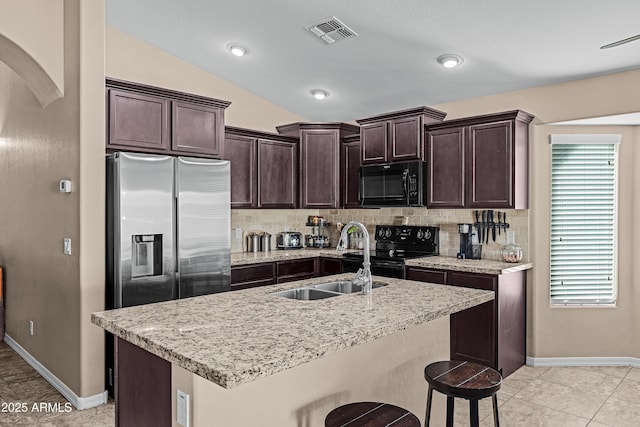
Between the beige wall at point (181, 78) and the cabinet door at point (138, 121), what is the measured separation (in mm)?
987

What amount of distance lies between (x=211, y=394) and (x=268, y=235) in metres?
3.76

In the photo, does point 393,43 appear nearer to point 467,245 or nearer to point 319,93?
point 319,93

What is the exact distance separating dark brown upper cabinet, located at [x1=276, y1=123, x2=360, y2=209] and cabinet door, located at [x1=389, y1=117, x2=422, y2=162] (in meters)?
0.77

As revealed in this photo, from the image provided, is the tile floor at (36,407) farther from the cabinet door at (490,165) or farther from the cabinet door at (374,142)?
the cabinet door at (490,165)

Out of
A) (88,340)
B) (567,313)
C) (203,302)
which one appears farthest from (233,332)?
(567,313)

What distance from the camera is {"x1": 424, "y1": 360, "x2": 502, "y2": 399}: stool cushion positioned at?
6.45ft

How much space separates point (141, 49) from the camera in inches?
179

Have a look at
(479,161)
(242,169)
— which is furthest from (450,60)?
(242,169)

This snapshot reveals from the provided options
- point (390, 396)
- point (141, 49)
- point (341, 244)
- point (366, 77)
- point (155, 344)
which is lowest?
point (390, 396)

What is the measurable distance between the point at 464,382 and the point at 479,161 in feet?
8.46

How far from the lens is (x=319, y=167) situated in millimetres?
5305

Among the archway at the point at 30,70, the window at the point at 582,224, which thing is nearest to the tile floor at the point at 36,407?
the archway at the point at 30,70

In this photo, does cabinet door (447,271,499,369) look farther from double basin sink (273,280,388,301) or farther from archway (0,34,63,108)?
archway (0,34,63,108)

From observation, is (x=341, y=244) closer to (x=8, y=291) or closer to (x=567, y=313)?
(x=567, y=313)
